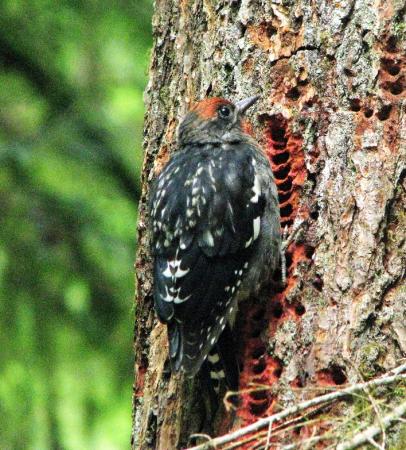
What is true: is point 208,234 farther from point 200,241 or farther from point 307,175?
point 307,175

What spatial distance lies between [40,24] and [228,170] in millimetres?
2741

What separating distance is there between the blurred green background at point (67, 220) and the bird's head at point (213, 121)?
4.11 feet

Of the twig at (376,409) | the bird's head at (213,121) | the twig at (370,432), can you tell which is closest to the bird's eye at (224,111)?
the bird's head at (213,121)

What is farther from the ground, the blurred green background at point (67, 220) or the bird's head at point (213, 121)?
the bird's head at point (213, 121)

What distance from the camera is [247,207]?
16.9ft

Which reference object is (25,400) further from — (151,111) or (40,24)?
(40,24)

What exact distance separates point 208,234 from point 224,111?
0.72 meters

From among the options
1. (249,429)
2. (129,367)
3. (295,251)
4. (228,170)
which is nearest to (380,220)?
(295,251)

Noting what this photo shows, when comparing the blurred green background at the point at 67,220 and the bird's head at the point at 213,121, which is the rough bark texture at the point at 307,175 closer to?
the bird's head at the point at 213,121

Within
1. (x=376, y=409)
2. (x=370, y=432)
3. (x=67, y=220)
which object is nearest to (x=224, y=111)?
(x=67, y=220)

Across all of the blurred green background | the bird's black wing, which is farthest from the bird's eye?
the blurred green background

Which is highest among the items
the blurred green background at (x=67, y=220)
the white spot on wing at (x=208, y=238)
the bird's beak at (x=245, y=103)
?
the bird's beak at (x=245, y=103)

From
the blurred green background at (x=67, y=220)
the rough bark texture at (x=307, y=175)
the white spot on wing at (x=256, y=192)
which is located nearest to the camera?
the rough bark texture at (x=307, y=175)

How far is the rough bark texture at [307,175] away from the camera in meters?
4.51
